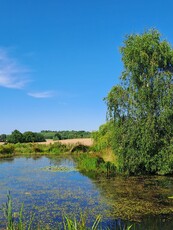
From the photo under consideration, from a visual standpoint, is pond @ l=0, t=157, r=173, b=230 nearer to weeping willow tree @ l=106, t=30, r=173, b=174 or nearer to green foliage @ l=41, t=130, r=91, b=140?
weeping willow tree @ l=106, t=30, r=173, b=174

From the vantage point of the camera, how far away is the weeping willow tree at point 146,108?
18906mm

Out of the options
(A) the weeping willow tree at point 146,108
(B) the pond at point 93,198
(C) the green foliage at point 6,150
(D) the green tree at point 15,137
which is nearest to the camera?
(B) the pond at point 93,198

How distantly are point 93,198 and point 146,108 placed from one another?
324 inches

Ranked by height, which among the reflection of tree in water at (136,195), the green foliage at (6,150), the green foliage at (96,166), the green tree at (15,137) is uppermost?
the green tree at (15,137)

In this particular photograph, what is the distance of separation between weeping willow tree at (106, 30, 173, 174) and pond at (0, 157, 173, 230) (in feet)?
4.96

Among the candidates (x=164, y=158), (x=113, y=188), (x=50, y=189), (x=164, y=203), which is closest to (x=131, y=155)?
(x=164, y=158)

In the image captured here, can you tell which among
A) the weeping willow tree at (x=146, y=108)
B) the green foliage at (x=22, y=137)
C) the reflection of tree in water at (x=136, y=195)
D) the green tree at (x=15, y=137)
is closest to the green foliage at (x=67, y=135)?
the green foliage at (x=22, y=137)

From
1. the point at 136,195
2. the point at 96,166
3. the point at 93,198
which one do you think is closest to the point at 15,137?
the point at 96,166

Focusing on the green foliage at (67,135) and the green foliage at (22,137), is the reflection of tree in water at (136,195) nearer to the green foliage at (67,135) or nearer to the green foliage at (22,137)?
the green foliage at (22,137)

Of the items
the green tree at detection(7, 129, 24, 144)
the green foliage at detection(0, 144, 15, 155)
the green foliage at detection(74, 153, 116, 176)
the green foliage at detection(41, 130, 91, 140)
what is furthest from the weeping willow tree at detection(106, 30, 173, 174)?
the green foliage at detection(41, 130, 91, 140)

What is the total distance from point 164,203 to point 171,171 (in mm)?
7386

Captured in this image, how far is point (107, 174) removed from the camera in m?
19.7

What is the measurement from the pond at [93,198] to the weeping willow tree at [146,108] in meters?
1.51

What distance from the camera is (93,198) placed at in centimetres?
1277
